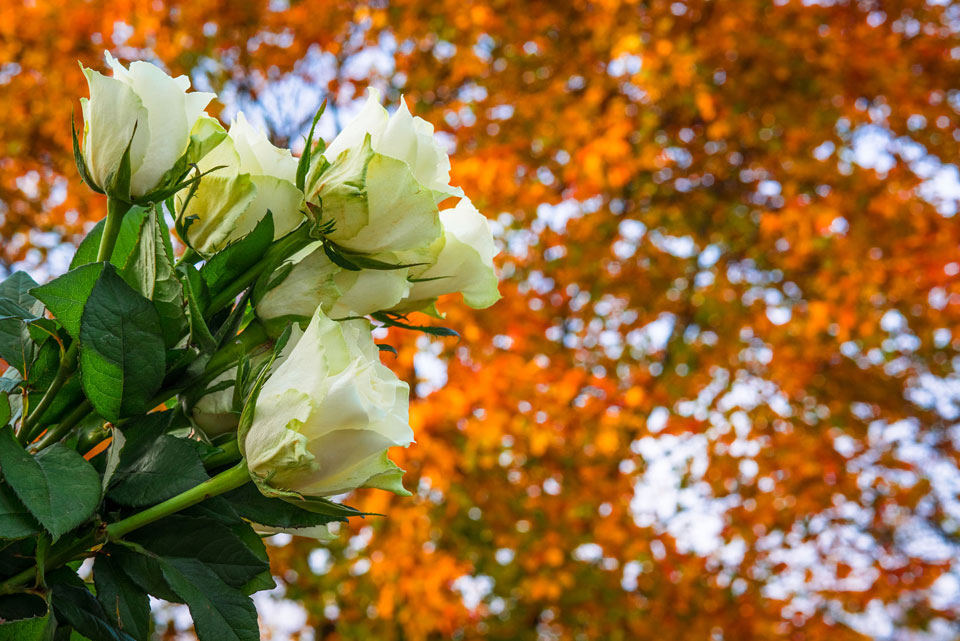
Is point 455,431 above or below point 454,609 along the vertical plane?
above

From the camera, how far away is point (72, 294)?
1.27ft

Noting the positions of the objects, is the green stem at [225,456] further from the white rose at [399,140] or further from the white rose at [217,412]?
the white rose at [399,140]

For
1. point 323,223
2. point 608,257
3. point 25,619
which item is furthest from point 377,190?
point 608,257

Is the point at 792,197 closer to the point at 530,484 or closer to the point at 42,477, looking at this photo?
the point at 530,484

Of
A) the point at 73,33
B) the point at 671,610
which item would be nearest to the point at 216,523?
the point at 671,610

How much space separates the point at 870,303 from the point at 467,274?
2722 millimetres

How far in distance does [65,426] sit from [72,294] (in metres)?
0.07

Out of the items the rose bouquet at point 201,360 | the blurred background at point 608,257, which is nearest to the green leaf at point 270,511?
the rose bouquet at point 201,360

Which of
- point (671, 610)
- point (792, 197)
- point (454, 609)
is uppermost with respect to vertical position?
point (792, 197)

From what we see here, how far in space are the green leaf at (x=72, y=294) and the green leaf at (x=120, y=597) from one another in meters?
0.11

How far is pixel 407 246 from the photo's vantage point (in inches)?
15.6

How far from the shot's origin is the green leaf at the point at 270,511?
0.40m

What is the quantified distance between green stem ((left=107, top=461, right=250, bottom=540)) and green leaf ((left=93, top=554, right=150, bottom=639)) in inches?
1.1

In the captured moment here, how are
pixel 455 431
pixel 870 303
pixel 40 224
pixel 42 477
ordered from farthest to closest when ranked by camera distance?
pixel 40 224, pixel 870 303, pixel 455 431, pixel 42 477
